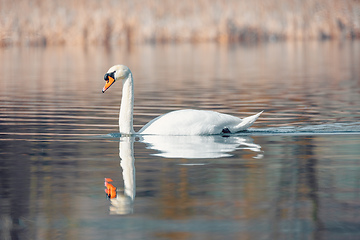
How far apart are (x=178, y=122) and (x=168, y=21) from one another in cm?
2644

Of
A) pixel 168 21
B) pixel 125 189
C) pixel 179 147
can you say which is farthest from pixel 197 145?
pixel 168 21

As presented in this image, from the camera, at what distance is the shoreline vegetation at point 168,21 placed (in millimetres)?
33094

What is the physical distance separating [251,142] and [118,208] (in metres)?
3.62

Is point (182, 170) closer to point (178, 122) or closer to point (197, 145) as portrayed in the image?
point (197, 145)

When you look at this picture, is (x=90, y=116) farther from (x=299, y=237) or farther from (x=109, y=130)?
(x=299, y=237)

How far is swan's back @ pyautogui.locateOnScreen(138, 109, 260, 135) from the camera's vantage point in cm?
873

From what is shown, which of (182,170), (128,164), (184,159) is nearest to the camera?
(182,170)

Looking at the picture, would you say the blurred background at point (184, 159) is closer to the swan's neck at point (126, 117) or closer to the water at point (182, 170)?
the water at point (182, 170)

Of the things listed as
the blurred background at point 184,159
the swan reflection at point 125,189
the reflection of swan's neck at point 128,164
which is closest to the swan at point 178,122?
the blurred background at point 184,159

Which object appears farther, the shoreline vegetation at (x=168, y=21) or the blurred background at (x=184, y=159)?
the shoreline vegetation at (x=168, y=21)

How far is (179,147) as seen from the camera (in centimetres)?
803

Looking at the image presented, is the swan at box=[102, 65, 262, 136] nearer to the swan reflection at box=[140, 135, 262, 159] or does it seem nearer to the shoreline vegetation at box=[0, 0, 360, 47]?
the swan reflection at box=[140, 135, 262, 159]

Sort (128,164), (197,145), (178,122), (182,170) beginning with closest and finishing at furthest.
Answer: (182,170), (128,164), (197,145), (178,122)

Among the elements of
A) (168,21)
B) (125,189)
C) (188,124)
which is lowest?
(125,189)
